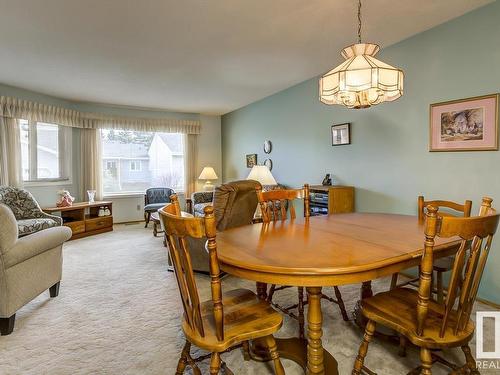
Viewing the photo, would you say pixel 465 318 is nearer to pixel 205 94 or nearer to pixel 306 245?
pixel 306 245

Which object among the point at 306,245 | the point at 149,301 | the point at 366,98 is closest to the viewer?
the point at 306,245

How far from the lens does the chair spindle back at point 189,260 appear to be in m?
1.19

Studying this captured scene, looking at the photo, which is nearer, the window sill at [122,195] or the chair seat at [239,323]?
the chair seat at [239,323]

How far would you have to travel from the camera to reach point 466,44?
8.66 feet

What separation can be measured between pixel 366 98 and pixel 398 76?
0.24 meters

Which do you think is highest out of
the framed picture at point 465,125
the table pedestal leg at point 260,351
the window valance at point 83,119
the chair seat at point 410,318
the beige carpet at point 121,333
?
the window valance at point 83,119

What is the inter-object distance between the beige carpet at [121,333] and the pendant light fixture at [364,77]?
1612mm

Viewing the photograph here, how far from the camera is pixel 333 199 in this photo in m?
3.66

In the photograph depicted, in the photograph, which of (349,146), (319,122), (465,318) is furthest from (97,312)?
(319,122)

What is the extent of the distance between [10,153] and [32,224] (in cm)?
176

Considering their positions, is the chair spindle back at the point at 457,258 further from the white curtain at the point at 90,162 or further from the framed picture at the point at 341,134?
the white curtain at the point at 90,162

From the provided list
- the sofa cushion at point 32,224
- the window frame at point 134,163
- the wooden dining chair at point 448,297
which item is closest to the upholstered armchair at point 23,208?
the sofa cushion at point 32,224

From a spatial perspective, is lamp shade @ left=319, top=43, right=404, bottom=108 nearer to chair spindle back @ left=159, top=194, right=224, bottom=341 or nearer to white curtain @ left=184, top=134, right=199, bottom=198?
chair spindle back @ left=159, top=194, right=224, bottom=341

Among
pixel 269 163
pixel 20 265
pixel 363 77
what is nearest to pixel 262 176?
pixel 269 163
